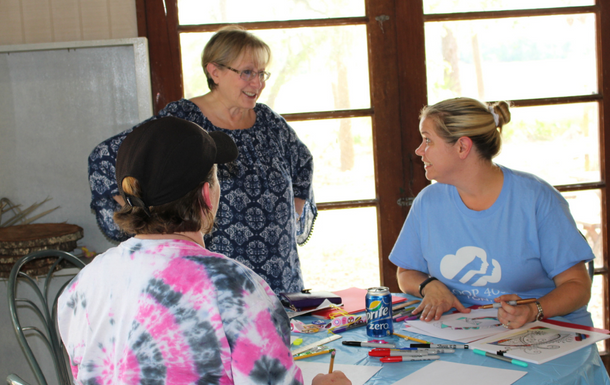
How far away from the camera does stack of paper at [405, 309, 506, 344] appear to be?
1.36 meters

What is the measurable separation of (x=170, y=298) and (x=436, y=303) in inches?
37.7

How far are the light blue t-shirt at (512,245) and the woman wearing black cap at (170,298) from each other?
100cm

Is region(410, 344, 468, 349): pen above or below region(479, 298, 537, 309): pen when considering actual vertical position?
below

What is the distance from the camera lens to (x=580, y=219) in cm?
278

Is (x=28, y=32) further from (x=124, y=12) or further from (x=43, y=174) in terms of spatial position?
(x=43, y=174)

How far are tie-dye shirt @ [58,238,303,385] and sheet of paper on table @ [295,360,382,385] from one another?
0.32m

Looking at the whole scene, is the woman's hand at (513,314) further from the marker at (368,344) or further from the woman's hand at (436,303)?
the marker at (368,344)

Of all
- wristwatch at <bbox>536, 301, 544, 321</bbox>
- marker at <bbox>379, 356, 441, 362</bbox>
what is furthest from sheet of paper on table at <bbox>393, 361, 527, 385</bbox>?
wristwatch at <bbox>536, 301, 544, 321</bbox>

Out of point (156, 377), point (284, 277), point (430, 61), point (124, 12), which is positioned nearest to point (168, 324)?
point (156, 377)

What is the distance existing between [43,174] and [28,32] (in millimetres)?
653

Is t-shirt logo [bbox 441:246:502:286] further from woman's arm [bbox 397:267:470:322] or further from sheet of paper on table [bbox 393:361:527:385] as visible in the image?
sheet of paper on table [bbox 393:361:527:385]

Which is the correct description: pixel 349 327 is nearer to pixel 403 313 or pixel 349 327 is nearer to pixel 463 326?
pixel 403 313

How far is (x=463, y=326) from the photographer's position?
143 centimetres

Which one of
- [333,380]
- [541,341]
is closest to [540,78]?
[541,341]
